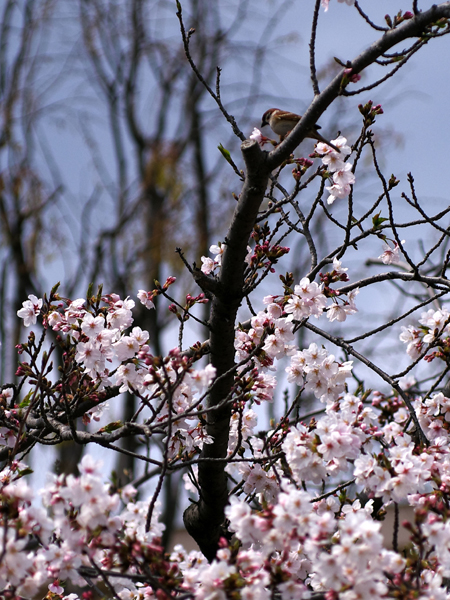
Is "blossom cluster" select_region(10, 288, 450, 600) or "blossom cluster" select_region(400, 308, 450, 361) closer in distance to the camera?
"blossom cluster" select_region(10, 288, 450, 600)

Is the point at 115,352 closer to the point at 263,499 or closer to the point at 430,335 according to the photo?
the point at 263,499

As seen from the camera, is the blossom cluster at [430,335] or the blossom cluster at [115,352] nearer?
the blossom cluster at [115,352]

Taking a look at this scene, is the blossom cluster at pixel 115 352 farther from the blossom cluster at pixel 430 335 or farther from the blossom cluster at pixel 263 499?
the blossom cluster at pixel 430 335

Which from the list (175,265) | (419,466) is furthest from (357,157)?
(175,265)

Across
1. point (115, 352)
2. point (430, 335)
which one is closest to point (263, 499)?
point (115, 352)

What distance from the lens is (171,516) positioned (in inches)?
376

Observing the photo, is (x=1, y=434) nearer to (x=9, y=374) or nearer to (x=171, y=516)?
(x=9, y=374)

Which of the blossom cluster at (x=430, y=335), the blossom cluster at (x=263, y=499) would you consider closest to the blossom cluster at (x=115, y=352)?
the blossom cluster at (x=263, y=499)

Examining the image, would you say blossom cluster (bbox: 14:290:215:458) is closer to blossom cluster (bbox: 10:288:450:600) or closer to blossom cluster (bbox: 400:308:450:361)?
blossom cluster (bbox: 10:288:450:600)

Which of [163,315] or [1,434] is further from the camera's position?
[163,315]

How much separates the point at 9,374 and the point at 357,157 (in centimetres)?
755

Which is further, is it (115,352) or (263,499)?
(115,352)

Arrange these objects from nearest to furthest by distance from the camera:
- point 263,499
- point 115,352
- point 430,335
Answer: point 263,499
point 115,352
point 430,335

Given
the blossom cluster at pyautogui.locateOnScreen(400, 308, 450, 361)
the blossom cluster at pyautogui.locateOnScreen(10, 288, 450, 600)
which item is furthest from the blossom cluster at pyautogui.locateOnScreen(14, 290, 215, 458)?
the blossom cluster at pyautogui.locateOnScreen(400, 308, 450, 361)
